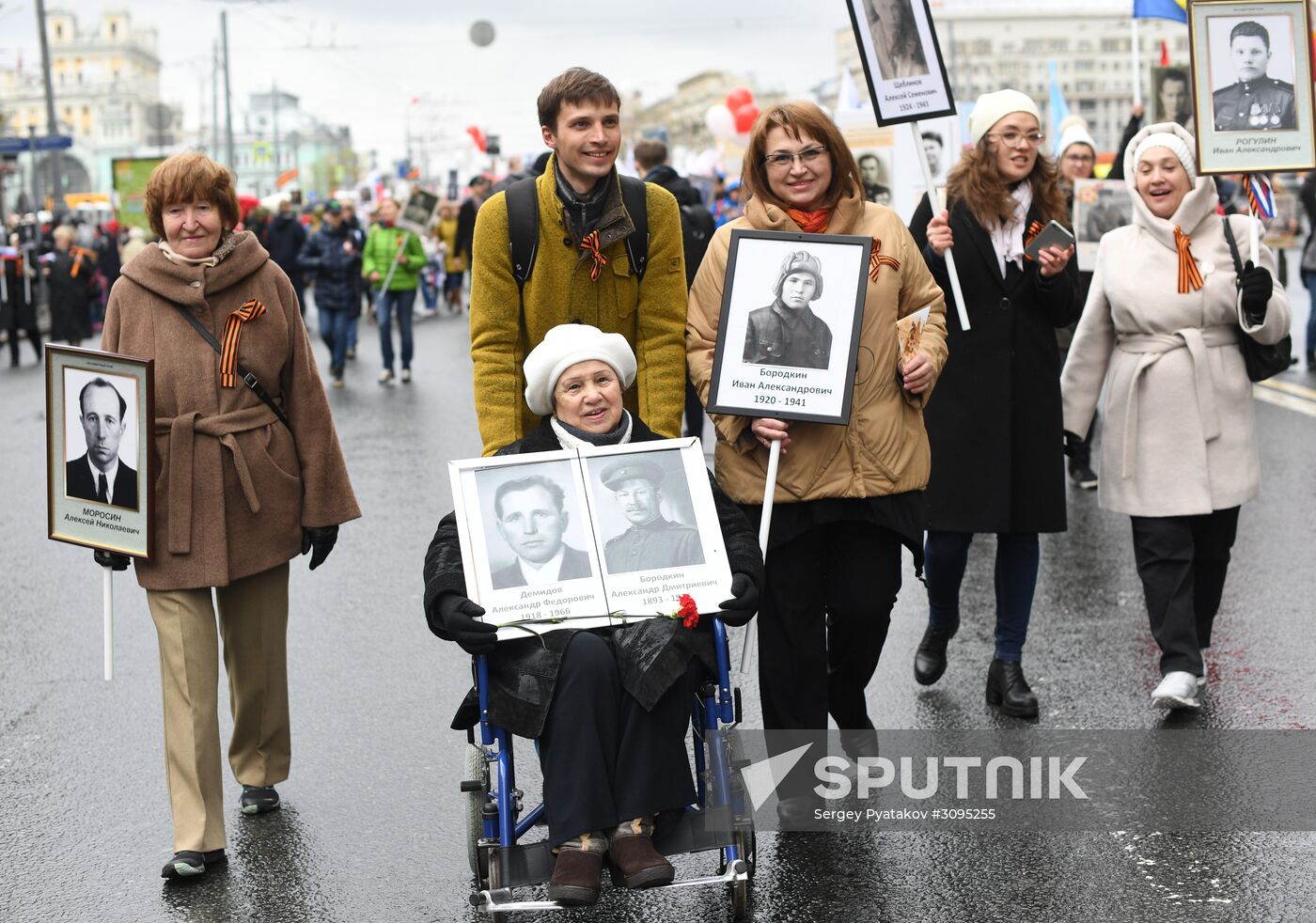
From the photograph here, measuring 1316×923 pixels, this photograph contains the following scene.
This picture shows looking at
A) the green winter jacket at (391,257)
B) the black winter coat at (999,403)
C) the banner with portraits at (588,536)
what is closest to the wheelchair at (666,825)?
the banner with portraits at (588,536)

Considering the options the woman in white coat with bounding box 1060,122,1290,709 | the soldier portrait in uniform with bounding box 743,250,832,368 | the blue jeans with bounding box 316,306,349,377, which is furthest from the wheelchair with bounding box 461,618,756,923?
the blue jeans with bounding box 316,306,349,377

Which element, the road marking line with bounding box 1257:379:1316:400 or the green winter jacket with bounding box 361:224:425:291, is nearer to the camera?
the road marking line with bounding box 1257:379:1316:400

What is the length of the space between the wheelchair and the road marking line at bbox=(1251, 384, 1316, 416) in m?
9.67

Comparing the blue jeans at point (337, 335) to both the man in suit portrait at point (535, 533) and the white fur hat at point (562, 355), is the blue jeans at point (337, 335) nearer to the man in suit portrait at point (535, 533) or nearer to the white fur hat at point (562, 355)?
the white fur hat at point (562, 355)

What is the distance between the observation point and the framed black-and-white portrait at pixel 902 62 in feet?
19.1

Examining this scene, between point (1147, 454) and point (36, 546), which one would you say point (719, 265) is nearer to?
point (1147, 454)

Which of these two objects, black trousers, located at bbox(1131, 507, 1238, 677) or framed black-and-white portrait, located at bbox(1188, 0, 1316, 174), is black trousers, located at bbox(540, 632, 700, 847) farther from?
framed black-and-white portrait, located at bbox(1188, 0, 1316, 174)

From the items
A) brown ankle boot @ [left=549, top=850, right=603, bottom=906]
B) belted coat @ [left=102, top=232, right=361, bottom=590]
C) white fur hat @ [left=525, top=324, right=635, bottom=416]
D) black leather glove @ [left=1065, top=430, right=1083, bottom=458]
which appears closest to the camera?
brown ankle boot @ [left=549, top=850, right=603, bottom=906]

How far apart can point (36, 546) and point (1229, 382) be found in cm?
671

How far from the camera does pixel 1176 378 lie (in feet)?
19.1

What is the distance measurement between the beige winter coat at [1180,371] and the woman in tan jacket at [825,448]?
1.28 m

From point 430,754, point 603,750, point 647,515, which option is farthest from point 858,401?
point 430,754

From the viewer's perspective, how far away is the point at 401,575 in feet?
27.6

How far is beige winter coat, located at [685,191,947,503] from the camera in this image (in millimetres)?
4711
